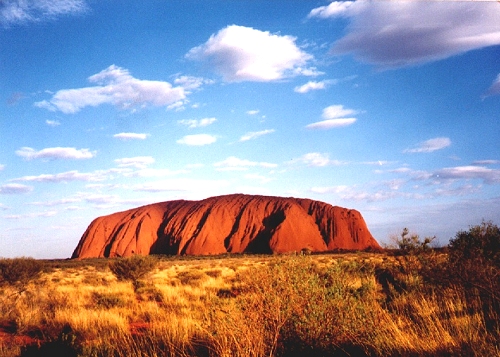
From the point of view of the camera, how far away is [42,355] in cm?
520

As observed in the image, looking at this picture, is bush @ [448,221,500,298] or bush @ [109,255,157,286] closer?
bush @ [448,221,500,298]

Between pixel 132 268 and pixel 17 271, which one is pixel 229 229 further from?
pixel 17 271

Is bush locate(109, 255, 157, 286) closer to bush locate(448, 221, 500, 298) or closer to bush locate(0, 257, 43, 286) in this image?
bush locate(0, 257, 43, 286)

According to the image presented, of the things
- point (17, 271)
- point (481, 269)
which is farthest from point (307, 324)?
point (17, 271)

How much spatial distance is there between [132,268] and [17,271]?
460 centimetres

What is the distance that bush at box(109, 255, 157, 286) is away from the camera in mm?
Answer: 16266

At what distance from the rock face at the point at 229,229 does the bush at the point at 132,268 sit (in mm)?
37752

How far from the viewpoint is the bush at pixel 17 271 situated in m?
12.9

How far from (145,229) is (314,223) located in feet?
98.7

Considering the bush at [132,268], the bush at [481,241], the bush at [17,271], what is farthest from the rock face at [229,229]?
the bush at [481,241]

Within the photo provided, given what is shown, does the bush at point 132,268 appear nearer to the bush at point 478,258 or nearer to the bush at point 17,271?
the bush at point 17,271

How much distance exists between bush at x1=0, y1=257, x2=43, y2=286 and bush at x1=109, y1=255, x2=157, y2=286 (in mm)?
3645

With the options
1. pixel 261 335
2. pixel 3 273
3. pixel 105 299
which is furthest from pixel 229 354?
pixel 3 273

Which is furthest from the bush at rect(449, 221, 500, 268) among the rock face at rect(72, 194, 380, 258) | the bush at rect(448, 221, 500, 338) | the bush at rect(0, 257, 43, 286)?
the rock face at rect(72, 194, 380, 258)
